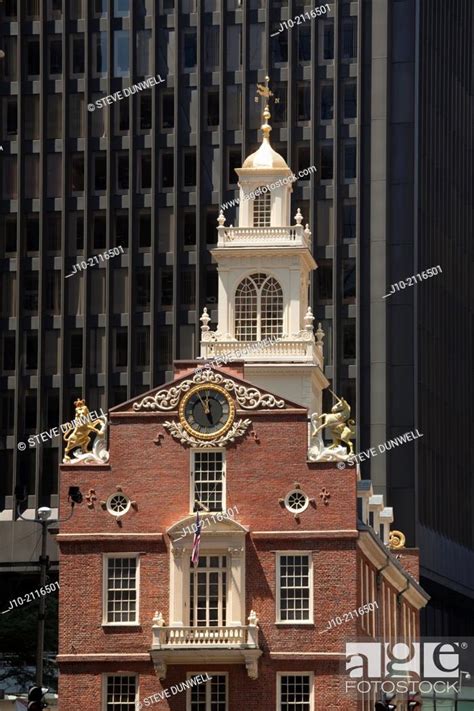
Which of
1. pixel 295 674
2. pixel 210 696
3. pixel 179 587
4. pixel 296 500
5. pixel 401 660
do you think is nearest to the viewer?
pixel 210 696

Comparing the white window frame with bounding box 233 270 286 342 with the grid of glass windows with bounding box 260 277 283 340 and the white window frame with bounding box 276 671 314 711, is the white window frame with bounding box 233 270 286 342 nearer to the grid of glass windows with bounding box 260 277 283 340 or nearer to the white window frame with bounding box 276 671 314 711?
the grid of glass windows with bounding box 260 277 283 340

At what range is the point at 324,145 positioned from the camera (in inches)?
6265

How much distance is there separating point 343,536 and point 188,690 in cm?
891

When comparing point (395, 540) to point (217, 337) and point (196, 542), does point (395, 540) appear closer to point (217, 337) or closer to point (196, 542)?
point (217, 337)

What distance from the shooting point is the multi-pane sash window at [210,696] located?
99688 mm

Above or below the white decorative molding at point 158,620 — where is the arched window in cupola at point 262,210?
above

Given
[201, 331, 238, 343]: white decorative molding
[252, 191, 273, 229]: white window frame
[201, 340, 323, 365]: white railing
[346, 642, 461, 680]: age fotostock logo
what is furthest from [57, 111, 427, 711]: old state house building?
[252, 191, 273, 229]: white window frame

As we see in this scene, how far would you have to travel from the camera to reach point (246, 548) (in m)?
101

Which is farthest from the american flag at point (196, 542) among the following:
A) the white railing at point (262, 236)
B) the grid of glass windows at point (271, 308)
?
the white railing at point (262, 236)

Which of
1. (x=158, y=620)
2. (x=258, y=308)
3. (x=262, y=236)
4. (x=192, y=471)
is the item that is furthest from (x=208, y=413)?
(x=262, y=236)

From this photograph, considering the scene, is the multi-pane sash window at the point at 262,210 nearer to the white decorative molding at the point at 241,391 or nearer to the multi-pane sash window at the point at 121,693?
the white decorative molding at the point at 241,391

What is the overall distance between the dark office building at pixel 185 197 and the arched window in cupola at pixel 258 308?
42.9 meters

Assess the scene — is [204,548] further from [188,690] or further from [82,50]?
[82,50]

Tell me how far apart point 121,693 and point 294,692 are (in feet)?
23.2
